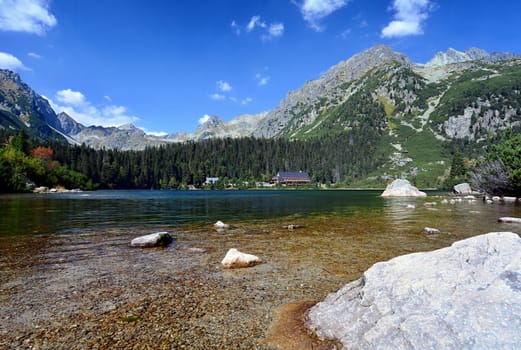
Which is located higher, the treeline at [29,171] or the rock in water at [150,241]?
the treeline at [29,171]

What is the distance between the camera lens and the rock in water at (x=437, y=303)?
19.0 feet

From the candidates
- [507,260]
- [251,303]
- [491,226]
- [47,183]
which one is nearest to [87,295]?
[251,303]

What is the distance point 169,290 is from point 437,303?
30.3 feet

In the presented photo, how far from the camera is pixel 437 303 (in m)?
6.71

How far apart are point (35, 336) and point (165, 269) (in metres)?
6.88

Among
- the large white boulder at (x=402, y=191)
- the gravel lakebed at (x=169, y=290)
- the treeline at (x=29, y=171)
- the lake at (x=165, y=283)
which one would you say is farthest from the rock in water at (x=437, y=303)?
→ the treeline at (x=29, y=171)

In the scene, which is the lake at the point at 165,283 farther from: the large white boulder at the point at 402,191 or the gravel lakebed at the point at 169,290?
the large white boulder at the point at 402,191

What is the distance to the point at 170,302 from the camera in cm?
1055

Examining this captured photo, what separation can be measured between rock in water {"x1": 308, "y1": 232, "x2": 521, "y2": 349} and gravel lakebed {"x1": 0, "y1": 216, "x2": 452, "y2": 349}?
99cm

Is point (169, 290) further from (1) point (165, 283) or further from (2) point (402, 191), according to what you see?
(2) point (402, 191)

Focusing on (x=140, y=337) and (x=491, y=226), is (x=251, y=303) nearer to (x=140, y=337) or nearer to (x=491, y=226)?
(x=140, y=337)

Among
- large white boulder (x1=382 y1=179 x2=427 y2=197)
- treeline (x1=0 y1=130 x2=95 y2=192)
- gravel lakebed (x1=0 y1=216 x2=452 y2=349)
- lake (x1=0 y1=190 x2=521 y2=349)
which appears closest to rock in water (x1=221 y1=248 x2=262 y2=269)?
gravel lakebed (x1=0 y1=216 x2=452 y2=349)

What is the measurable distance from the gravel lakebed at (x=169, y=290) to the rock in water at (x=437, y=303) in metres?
0.99

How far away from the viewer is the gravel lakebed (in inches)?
320
